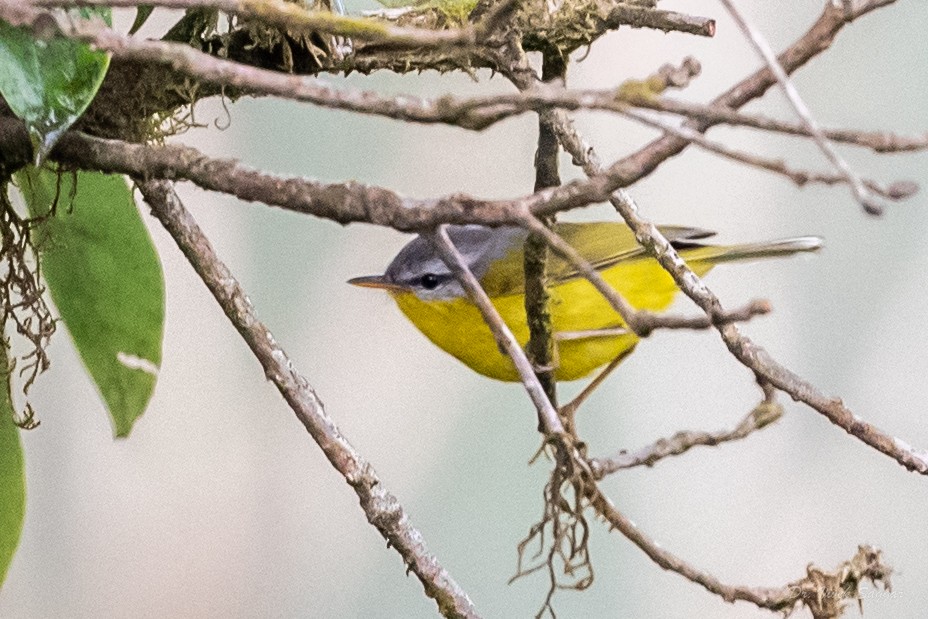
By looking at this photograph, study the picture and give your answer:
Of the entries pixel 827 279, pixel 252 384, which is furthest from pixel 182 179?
pixel 827 279

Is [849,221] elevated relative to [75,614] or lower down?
elevated

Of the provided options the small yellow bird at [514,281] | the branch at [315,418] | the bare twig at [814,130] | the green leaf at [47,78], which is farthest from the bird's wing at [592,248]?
the bare twig at [814,130]

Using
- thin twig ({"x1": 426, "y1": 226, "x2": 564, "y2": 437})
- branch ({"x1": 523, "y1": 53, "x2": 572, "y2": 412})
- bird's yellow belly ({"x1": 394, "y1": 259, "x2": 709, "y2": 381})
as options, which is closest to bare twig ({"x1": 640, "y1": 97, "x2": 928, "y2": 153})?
thin twig ({"x1": 426, "y1": 226, "x2": 564, "y2": 437})

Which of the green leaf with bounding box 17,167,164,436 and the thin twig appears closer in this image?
the thin twig

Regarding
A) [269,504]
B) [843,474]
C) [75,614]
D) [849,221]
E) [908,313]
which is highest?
[849,221]

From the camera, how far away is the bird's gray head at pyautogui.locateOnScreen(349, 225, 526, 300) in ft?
3.98

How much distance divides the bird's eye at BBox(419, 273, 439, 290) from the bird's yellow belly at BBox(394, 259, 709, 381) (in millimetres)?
17

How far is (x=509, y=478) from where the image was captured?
5.94ft

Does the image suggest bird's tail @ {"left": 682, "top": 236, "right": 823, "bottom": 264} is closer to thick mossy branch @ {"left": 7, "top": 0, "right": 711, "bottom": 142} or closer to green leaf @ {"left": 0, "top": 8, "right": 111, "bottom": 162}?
thick mossy branch @ {"left": 7, "top": 0, "right": 711, "bottom": 142}

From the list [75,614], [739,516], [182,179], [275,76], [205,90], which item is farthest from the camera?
[739,516]

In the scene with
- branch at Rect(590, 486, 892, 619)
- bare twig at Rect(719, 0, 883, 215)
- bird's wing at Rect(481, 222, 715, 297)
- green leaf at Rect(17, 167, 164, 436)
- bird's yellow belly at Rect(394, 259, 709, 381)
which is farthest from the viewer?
bird's wing at Rect(481, 222, 715, 297)

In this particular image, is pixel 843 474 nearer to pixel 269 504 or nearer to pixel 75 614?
pixel 269 504

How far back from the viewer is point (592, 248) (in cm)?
122

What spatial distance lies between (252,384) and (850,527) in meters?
1.03
